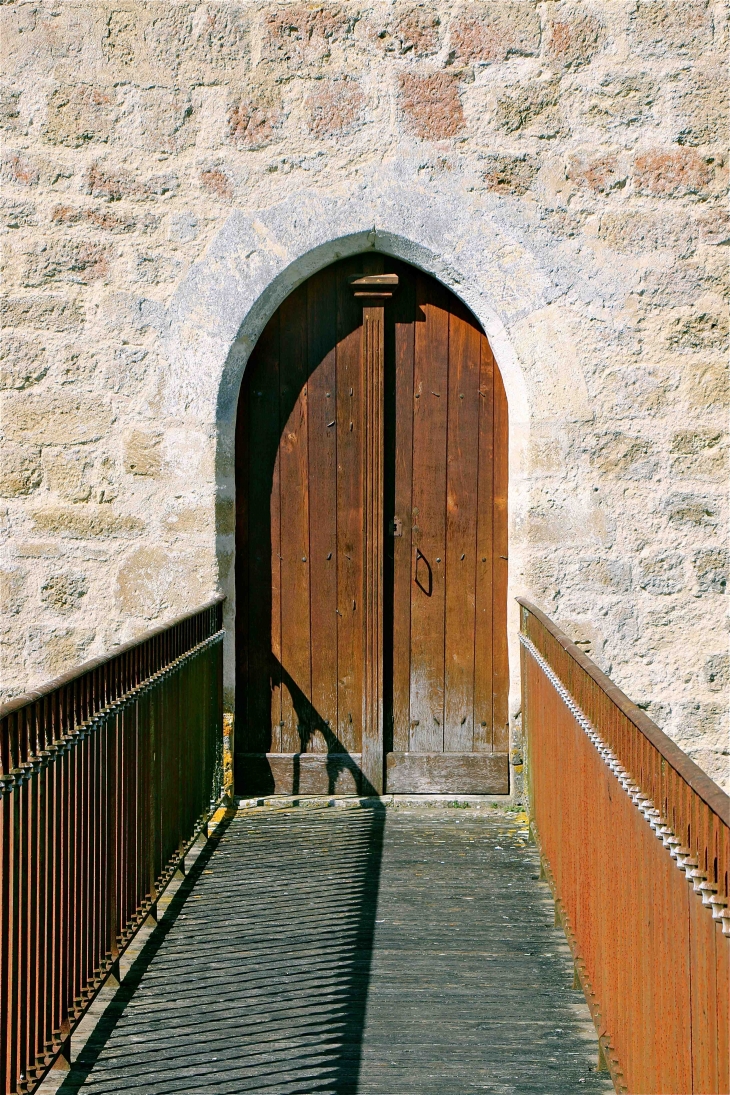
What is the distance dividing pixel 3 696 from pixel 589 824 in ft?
9.70

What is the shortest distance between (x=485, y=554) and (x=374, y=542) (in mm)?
514

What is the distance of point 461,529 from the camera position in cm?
515

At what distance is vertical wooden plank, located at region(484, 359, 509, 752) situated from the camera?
513 centimetres

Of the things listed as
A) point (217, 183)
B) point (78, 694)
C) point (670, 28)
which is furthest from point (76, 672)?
point (670, 28)

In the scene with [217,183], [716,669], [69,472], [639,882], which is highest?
[217,183]

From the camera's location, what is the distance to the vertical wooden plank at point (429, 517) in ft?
16.9

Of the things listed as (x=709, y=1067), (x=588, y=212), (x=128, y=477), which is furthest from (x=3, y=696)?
(x=709, y=1067)

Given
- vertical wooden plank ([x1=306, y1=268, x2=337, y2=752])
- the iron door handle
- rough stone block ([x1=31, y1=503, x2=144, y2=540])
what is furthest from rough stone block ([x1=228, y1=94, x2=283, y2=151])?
the iron door handle

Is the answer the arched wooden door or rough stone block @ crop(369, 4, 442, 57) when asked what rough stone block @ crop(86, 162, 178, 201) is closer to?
the arched wooden door

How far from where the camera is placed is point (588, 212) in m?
4.80

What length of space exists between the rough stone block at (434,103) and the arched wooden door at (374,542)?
63 cm

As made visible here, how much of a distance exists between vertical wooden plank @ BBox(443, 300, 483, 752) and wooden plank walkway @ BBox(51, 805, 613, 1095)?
81cm

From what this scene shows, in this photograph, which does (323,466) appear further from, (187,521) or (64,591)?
(64,591)

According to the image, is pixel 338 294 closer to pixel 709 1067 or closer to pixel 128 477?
pixel 128 477
